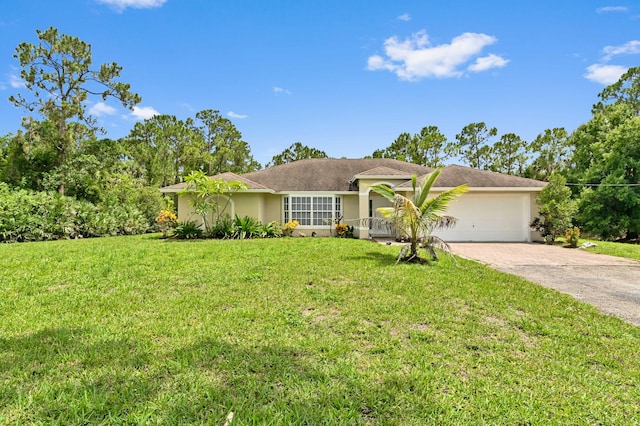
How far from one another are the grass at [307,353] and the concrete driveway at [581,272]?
32.0 inches

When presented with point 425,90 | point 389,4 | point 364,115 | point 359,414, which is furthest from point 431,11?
point 359,414

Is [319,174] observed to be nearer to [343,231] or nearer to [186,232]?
[343,231]

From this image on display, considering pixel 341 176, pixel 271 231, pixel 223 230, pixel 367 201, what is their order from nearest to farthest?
pixel 223 230, pixel 271 231, pixel 367 201, pixel 341 176

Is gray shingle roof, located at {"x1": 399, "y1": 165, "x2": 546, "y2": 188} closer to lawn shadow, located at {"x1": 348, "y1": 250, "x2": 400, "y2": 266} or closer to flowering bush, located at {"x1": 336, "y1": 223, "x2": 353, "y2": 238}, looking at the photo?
flowering bush, located at {"x1": 336, "y1": 223, "x2": 353, "y2": 238}

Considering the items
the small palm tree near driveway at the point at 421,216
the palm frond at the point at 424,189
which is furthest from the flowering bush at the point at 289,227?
the palm frond at the point at 424,189

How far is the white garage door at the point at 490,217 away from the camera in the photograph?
1738cm

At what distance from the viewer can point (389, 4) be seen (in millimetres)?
12312

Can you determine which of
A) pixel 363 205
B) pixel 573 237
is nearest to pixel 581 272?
pixel 573 237

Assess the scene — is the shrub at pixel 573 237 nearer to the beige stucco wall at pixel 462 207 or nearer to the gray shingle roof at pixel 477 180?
the beige stucco wall at pixel 462 207

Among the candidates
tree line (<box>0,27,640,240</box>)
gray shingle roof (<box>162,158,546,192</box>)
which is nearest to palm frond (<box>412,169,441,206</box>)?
gray shingle roof (<box>162,158,546,192</box>)

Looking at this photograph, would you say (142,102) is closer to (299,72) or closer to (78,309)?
(299,72)

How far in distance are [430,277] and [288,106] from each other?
19.7 meters

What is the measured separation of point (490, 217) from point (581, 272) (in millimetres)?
8871

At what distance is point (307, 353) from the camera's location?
12.6ft
